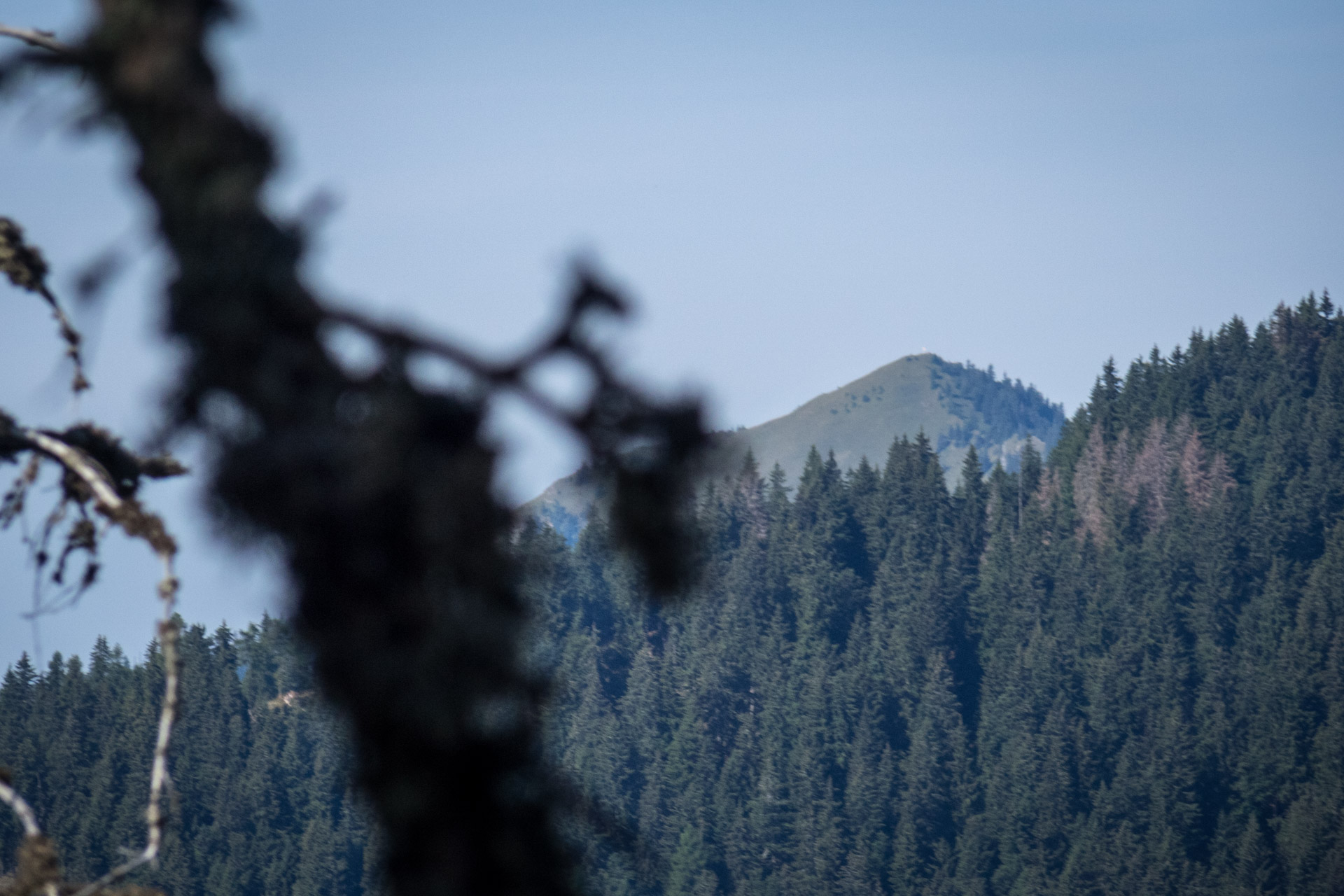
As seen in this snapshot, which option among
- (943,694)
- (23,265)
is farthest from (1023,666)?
(23,265)

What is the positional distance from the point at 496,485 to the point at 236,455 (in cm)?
124

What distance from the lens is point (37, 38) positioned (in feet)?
26.5

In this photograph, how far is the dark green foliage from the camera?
117750 millimetres

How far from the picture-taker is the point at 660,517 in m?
6.72

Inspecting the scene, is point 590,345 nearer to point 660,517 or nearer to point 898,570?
point 660,517

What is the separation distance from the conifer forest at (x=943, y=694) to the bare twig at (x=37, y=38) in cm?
9070

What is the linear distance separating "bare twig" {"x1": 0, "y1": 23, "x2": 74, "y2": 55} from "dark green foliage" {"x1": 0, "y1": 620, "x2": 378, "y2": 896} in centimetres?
10437

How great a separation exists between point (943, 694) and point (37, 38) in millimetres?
113873

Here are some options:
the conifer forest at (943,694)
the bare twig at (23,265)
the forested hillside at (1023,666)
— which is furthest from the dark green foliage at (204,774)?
the bare twig at (23,265)

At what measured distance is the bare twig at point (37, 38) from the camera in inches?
302

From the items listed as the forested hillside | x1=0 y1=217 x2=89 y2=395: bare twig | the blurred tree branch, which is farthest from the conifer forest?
the blurred tree branch

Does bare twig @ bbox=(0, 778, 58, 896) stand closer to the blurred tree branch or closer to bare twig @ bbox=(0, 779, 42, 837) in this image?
bare twig @ bbox=(0, 779, 42, 837)

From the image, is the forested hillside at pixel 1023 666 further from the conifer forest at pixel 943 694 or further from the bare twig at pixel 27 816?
the bare twig at pixel 27 816

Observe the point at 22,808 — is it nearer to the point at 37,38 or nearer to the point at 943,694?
the point at 37,38
